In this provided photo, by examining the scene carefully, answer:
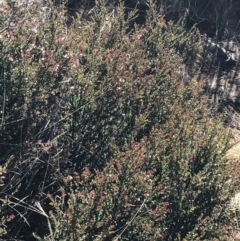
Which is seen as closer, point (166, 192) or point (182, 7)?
point (166, 192)

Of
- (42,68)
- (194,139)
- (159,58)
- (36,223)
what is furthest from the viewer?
(159,58)

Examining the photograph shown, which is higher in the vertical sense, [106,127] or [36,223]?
[106,127]

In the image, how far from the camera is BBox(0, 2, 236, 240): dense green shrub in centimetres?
761

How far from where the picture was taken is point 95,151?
10586 millimetres

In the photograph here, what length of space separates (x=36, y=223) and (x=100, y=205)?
7.65ft

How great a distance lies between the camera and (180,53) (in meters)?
20.1

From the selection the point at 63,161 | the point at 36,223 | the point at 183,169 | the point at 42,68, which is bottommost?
the point at 36,223

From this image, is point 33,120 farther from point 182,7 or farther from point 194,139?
point 182,7

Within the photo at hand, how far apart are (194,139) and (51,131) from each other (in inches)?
158

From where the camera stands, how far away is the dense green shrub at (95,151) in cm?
761

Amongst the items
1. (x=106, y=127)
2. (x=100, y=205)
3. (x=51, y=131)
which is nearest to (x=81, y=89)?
(x=106, y=127)

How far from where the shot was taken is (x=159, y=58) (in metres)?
16.1

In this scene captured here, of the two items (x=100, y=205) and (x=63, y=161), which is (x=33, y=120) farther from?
(x=100, y=205)

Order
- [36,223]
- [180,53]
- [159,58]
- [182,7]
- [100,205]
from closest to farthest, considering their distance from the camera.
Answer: [100,205]
[36,223]
[159,58]
[180,53]
[182,7]
